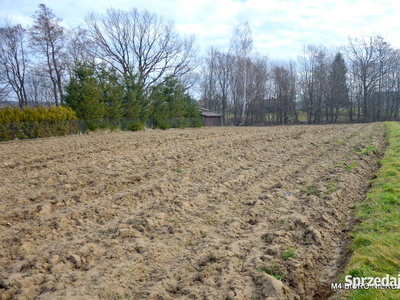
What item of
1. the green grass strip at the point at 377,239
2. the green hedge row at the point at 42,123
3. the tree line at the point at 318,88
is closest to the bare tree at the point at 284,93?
the tree line at the point at 318,88

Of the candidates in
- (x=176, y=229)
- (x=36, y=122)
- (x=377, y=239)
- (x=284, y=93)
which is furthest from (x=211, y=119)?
(x=377, y=239)

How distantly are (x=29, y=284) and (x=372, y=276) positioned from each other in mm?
3833

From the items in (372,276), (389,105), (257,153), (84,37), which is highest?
(84,37)

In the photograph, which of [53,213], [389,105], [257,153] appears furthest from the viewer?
[389,105]

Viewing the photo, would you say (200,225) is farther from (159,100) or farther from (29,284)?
(159,100)

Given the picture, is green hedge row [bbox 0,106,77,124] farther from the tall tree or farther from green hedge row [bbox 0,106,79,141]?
the tall tree

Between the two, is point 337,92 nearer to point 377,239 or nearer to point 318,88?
point 318,88

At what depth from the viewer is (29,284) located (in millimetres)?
3160

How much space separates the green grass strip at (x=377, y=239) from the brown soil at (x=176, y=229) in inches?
10.4

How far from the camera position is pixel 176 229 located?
453cm

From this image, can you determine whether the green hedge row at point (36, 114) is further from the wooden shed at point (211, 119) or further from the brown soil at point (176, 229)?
the wooden shed at point (211, 119)

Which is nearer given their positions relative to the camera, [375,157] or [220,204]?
[220,204]

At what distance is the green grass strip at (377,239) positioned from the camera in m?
3.27

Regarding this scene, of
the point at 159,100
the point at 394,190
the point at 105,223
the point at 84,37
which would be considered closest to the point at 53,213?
the point at 105,223
